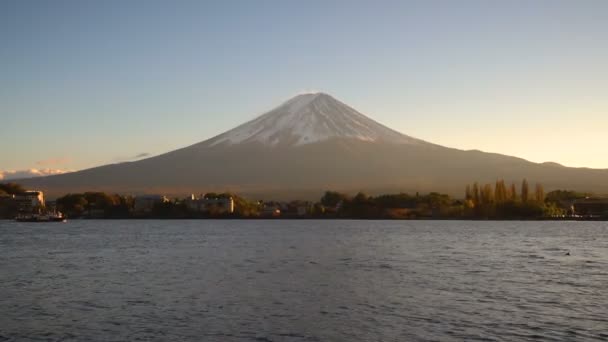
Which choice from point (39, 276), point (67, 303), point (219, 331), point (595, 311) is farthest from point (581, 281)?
point (39, 276)

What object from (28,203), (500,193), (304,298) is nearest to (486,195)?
(500,193)

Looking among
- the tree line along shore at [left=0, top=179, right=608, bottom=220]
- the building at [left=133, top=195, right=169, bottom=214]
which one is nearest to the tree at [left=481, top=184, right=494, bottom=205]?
the tree line along shore at [left=0, top=179, right=608, bottom=220]

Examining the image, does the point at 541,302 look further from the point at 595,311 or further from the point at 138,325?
the point at 138,325

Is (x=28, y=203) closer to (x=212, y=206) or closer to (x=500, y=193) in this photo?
(x=212, y=206)

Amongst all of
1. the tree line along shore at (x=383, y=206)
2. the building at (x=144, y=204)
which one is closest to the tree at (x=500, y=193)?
the tree line along shore at (x=383, y=206)

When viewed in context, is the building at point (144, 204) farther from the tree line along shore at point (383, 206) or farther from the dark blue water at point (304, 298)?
the dark blue water at point (304, 298)

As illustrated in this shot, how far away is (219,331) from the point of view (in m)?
21.2

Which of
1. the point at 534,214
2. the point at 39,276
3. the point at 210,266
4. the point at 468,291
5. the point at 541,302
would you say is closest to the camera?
the point at 541,302

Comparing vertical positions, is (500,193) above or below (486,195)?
above

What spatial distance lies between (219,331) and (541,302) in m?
12.3

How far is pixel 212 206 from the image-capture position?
19125 centimetres

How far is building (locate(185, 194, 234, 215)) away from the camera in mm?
189000

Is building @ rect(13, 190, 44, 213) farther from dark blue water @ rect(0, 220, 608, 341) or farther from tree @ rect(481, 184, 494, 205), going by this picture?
dark blue water @ rect(0, 220, 608, 341)

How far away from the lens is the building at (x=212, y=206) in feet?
620
